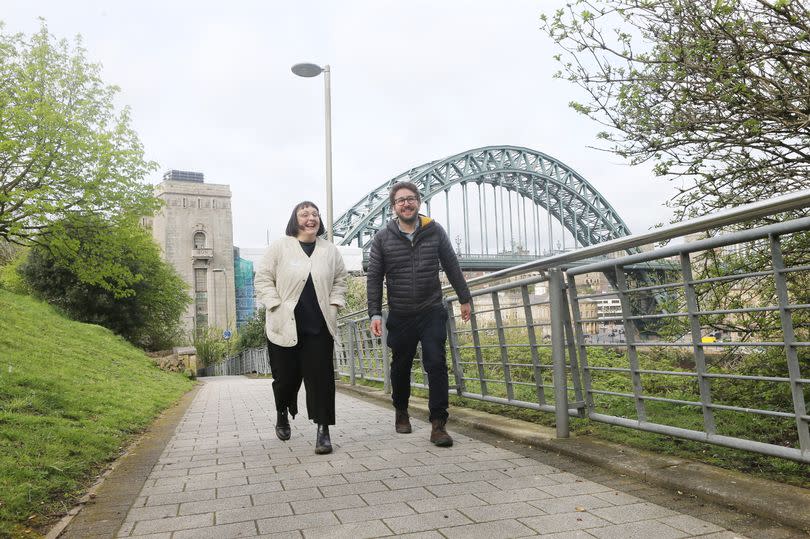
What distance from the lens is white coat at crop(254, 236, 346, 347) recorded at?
4523mm

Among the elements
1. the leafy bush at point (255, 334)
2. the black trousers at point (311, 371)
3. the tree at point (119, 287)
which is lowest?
the black trousers at point (311, 371)

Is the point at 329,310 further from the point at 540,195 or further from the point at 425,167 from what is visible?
the point at 540,195

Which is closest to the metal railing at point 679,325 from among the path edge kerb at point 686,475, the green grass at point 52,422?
the path edge kerb at point 686,475

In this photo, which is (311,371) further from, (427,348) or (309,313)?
(427,348)

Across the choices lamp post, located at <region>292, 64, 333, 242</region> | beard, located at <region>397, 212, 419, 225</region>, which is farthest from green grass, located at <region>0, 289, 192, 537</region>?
lamp post, located at <region>292, 64, 333, 242</region>

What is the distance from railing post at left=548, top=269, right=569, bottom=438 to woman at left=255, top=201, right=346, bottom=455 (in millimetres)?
1431

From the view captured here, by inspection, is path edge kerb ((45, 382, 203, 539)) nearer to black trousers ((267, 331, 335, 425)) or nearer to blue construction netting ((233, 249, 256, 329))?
black trousers ((267, 331, 335, 425))

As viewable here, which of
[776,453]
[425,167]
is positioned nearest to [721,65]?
[776,453]

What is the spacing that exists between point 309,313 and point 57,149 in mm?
16248

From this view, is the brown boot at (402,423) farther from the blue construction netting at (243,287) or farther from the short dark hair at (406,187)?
the blue construction netting at (243,287)

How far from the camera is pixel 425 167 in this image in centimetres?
6819

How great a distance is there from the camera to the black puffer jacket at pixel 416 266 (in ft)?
15.3

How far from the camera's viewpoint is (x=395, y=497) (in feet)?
10.2

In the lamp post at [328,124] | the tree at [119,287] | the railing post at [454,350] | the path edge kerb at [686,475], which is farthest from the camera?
the tree at [119,287]
